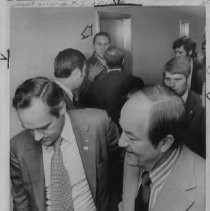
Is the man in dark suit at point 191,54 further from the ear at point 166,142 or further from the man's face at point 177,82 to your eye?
the ear at point 166,142

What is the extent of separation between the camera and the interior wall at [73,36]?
94 cm

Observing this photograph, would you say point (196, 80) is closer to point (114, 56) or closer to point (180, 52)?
point (180, 52)

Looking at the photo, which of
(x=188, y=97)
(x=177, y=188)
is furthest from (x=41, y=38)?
(x=177, y=188)

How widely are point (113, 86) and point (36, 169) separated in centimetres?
30

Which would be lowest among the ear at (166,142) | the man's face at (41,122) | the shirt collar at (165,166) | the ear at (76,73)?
the shirt collar at (165,166)

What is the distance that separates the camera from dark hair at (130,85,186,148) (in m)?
0.90

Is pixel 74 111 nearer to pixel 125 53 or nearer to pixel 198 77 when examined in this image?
pixel 125 53

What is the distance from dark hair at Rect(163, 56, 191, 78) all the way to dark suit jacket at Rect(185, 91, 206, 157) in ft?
0.20

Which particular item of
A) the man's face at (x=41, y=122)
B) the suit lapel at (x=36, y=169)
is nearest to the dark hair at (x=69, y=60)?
the man's face at (x=41, y=122)

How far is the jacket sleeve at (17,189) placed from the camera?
94 cm

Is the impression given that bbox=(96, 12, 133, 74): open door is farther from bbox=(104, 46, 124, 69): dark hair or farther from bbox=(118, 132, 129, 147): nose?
bbox=(118, 132, 129, 147): nose

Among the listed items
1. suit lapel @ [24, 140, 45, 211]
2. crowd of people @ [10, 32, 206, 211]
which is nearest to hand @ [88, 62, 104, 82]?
crowd of people @ [10, 32, 206, 211]

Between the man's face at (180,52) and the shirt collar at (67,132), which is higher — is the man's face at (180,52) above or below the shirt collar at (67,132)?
above

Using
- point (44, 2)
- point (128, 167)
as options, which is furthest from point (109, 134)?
point (44, 2)
